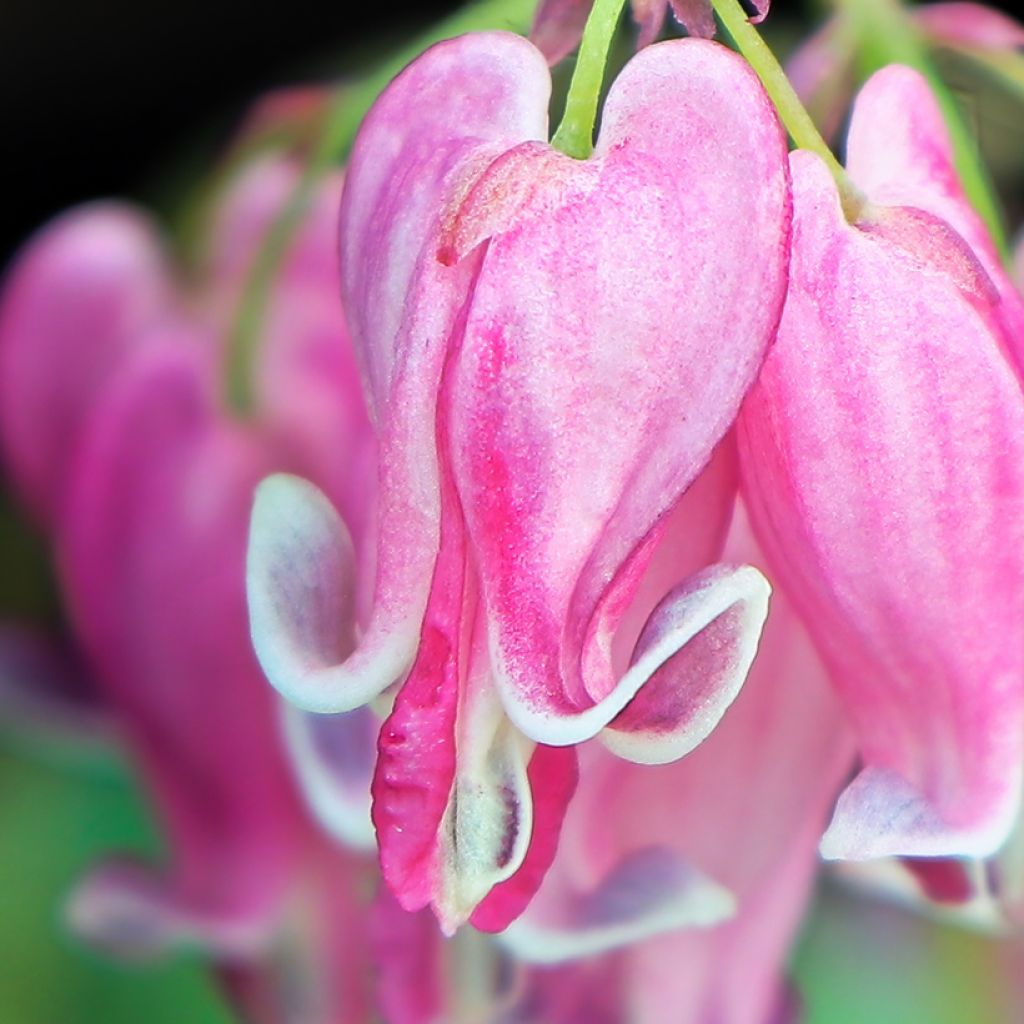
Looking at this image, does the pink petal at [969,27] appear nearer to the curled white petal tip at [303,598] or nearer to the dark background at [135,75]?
the curled white petal tip at [303,598]

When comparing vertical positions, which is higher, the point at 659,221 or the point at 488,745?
the point at 659,221

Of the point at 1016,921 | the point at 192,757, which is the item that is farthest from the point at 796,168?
the point at 192,757

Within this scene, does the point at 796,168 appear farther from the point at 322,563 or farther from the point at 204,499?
the point at 204,499

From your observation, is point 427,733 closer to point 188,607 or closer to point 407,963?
point 407,963

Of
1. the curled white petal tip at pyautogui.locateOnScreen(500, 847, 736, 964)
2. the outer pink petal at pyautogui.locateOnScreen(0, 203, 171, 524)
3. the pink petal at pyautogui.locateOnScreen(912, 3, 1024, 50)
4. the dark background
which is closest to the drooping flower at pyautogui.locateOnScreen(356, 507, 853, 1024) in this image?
the curled white petal tip at pyautogui.locateOnScreen(500, 847, 736, 964)

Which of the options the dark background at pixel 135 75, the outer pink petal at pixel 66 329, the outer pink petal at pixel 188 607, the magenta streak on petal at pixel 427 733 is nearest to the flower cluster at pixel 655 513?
the magenta streak on petal at pixel 427 733

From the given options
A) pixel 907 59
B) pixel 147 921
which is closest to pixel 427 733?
pixel 907 59
